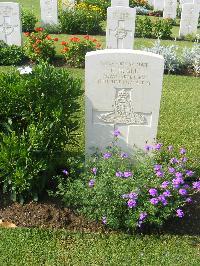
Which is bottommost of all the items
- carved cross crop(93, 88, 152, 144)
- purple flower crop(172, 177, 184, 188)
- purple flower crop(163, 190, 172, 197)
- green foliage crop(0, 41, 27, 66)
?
purple flower crop(163, 190, 172, 197)

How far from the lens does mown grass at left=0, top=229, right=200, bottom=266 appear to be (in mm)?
4074

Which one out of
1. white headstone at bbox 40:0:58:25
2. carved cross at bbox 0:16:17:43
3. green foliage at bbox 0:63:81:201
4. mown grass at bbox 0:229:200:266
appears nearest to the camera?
mown grass at bbox 0:229:200:266

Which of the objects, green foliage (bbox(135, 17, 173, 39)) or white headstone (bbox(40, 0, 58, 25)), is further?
white headstone (bbox(40, 0, 58, 25))

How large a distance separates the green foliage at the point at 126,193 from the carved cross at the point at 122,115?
53cm

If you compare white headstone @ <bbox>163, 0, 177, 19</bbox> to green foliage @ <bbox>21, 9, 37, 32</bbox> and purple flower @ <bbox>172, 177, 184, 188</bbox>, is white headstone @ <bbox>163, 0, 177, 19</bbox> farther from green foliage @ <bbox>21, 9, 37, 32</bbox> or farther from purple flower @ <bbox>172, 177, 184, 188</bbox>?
purple flower @ <bbox>172, 177, 184, 188</bbox>

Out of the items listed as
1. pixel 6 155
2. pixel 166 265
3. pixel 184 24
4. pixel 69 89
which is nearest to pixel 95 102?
pixel 69 89

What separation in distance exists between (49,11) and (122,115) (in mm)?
11140

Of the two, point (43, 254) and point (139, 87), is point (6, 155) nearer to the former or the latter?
point (43, 254)

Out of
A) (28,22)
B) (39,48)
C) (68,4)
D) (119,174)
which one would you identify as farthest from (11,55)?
(68,4)

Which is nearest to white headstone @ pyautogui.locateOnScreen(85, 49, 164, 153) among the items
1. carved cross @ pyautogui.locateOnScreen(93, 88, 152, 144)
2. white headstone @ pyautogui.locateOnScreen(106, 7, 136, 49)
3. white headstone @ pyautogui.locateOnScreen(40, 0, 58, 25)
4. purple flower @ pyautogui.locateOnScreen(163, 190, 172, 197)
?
carved cross @ pyautogui.locateOnScreen(93, 88, 152, 144)

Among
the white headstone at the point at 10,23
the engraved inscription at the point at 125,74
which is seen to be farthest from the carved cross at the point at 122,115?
the white headstone at the point at 10,23

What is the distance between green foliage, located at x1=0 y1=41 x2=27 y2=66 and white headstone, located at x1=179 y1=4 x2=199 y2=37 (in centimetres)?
675

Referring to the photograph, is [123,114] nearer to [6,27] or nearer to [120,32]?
[120,32]

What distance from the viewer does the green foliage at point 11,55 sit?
412 inches
